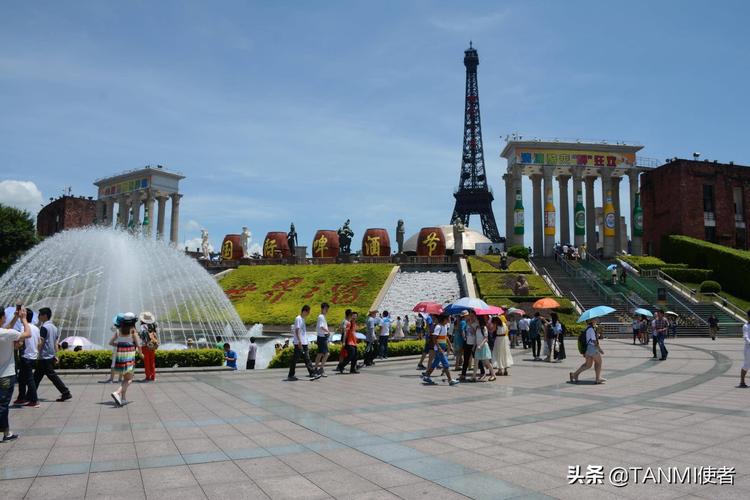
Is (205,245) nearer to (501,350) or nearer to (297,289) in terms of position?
(297,289)

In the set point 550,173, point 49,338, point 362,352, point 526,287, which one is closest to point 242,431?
point 49,338

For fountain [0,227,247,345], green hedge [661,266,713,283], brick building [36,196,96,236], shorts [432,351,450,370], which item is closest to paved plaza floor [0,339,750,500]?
shorts [432,351,450,370]

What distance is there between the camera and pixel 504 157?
60.1 meters

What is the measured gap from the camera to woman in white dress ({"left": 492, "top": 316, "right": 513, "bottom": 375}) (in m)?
14.8

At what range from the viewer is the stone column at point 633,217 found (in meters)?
55.8

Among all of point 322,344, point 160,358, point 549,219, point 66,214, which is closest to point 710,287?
point 549,219

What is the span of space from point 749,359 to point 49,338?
1440 centimetres

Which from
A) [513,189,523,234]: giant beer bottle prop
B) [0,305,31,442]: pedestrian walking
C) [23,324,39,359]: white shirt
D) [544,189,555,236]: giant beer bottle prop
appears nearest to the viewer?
[0,305,31,442]: pedestrian walking

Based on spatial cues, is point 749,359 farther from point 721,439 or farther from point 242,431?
point 242,431

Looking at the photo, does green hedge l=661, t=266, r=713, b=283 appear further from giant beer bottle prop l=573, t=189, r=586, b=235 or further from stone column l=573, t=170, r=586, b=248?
giant beer bottle prop l=573, t=189, r=586, b=235

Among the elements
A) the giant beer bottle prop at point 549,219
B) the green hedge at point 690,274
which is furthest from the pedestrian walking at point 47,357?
the giant beer bottle prop at point 549,219

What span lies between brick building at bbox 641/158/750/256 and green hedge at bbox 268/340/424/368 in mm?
45712

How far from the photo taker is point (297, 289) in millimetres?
46406

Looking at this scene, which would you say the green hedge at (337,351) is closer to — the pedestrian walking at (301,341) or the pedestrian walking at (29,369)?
the pedestrian walking at (301,341)
